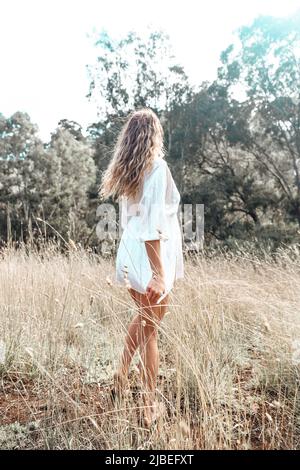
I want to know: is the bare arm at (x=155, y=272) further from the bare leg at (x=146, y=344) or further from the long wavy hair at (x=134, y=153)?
the long wavy hair at (x=134, y=153)

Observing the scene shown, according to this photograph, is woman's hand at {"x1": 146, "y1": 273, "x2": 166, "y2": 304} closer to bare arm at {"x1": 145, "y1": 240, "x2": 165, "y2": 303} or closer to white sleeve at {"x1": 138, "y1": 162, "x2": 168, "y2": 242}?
bare arm at {"x1": 145, "y1": 240, "x2": 165, "y2": 303}

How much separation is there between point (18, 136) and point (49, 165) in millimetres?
2697

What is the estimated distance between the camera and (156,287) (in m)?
2.26

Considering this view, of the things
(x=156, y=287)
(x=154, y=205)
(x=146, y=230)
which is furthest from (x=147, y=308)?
(x=154, y=205)

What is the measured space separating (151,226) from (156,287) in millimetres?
307

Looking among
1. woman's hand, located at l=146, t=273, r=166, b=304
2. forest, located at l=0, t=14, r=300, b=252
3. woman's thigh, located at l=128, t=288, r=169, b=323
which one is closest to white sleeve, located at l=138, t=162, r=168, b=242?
woman's hand, located at l=146, t=273, r=166, b=304

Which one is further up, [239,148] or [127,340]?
[239,148]

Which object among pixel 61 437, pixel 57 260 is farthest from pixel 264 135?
pixel 61 437

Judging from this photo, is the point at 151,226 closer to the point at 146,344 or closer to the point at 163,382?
the point at 146,344

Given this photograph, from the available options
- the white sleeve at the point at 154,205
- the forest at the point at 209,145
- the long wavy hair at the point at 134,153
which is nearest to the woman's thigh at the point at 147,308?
the white sleeve at the point at 154,205

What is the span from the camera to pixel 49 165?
20.5m

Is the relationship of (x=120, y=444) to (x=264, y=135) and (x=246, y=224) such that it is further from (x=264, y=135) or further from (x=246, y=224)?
(x=264, y=135)

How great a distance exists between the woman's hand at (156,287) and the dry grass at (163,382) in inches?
6.2

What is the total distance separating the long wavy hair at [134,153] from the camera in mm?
2418
